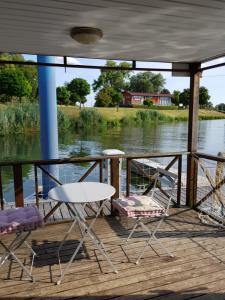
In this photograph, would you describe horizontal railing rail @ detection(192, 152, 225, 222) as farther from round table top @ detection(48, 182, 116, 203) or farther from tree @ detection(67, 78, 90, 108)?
tree @ detection(67, 78, 90, 108)

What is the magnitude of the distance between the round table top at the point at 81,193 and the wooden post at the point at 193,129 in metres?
1.86

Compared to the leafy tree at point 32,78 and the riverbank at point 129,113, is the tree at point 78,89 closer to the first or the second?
the riverbank at point 129,113

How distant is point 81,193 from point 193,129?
2.24 m

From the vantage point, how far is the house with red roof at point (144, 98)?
61906 mm

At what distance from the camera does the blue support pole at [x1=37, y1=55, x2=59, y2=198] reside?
19.9 feet

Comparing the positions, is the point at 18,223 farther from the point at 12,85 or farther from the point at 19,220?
the point at 12,85

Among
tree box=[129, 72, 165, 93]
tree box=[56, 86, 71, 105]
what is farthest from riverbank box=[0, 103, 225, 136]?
tree box=[129, 72, 165, 93]

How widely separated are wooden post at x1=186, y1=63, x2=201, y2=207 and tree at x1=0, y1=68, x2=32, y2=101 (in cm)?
2706

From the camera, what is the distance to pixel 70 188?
2.67 meters

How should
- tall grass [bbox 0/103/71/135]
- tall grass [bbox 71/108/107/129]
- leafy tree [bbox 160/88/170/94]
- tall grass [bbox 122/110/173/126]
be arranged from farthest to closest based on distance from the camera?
1. leafy tree [bbox 160/88/170/94]
2. tall grass [bbox 122/110/173/126]
3. tall grass [bbox 71/108/107/129]
4. tall grass [bbox 0/103/71/135]

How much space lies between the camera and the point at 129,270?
248cm

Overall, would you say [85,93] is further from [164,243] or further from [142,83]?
[164,243]

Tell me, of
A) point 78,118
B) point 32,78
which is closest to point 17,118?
point 78,118

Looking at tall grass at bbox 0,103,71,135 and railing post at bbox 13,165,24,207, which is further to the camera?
tall grass at bbox 0,103,71,135
